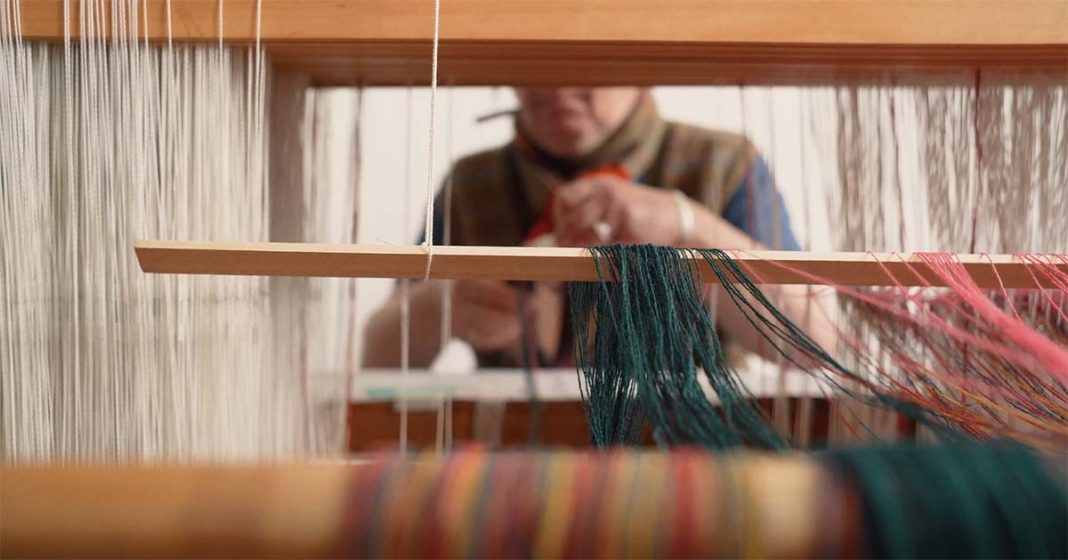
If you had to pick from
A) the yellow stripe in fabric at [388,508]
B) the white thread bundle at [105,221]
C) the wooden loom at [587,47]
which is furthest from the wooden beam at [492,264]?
the yellow stripe in fabric at [388,508]

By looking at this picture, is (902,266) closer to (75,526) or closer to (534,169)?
(75,526)

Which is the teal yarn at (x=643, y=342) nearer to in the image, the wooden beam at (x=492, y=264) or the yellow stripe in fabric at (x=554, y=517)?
the wooden beam at (x=492, y=264)

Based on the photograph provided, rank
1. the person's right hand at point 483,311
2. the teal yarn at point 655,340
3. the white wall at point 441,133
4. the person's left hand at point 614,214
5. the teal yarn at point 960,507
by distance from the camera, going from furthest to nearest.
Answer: the white wall at point 441,133 < the person's right hand at point 483,311 < the person's left hand at point 614,214 < the teal yarn at point 655,340 < the teal yarn at point 960,507

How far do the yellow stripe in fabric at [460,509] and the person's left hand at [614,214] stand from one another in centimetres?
81

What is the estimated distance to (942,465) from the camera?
1.08 feet

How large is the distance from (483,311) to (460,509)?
1.13m

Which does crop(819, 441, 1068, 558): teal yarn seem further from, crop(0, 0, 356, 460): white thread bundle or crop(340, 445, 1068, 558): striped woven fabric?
crop(0, 0, 356, 460): white thread bundle

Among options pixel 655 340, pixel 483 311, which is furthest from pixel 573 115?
pixel 655 340

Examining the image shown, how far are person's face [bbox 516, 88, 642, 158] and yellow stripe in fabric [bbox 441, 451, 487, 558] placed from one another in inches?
45.5

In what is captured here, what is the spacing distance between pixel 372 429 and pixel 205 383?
0.41m

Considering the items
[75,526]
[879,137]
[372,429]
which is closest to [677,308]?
[75,526]

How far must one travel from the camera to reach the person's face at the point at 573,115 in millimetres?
1454

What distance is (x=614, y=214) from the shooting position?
114cm

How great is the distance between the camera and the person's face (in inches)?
57.2
